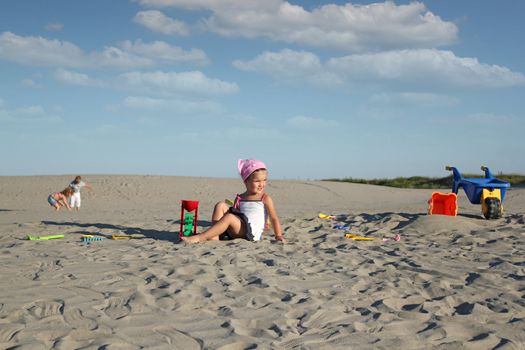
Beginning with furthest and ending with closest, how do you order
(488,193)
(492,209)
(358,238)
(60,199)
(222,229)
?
1. (60,199)
2. (488,193)
3. (492,209)
4. (358,238)
5. (222,229)

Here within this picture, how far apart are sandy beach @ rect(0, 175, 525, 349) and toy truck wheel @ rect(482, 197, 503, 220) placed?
50cm

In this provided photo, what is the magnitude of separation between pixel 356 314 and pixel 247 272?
144 centimetres

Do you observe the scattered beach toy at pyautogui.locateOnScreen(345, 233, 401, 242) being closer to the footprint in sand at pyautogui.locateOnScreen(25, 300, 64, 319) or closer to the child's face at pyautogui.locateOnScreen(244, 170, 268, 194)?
the child's face at pyautogui.locateOnScreen(244, 170, 268, 194)

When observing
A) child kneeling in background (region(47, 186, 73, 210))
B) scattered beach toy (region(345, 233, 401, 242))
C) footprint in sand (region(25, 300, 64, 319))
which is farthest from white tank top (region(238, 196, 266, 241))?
child kneeling in background (region(47, 186, 73, 210))

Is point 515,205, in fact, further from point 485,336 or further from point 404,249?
point 485,336

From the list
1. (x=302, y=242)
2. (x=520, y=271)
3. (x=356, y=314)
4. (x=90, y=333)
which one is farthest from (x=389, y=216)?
(x=90, y=333)

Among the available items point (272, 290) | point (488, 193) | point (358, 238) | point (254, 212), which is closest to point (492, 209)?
point (488, 193)

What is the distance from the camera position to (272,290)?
432 centimetres

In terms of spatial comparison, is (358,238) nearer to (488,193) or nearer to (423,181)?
(488,193)

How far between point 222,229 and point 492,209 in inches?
183

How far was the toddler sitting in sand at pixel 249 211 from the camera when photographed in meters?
6.82

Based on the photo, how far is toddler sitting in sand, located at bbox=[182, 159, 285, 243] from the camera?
6816 mm

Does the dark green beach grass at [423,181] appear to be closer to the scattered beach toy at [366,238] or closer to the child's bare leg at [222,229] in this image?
the scattered beach toy at [366,238]

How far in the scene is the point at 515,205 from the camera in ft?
43.8
